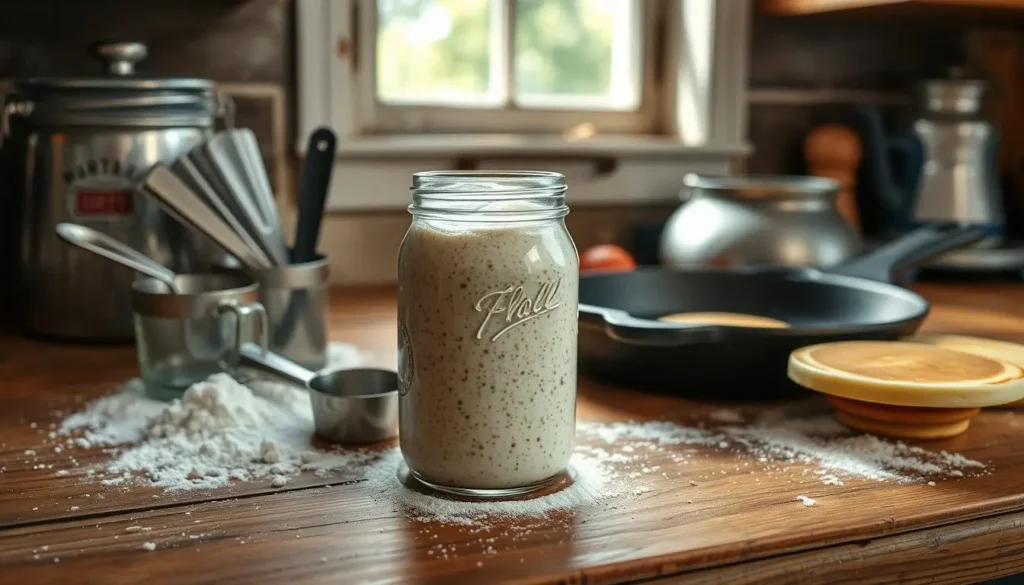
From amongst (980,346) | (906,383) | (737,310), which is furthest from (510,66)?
(906,383)

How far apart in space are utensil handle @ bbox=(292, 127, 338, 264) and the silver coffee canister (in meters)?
0.13

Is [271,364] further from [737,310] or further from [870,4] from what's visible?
[870,4]

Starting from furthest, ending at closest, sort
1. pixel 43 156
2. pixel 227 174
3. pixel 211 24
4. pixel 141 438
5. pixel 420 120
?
1. pixel 420 120
2. pixel 211 24
3. pixel 43 156
4. pixel 227 174
5. pixel 141 438

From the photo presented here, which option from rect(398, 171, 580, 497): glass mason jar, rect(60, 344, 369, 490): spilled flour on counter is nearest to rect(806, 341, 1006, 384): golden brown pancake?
rect(398, 171, 580, 497): glass mason jar

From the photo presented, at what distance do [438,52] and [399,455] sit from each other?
0.88m

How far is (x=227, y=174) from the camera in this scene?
0.85m

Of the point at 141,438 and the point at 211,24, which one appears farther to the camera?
the point at 211,24

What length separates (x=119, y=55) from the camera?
97cm

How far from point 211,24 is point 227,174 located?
43 centimetres

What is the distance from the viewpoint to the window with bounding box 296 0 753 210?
1320 mm

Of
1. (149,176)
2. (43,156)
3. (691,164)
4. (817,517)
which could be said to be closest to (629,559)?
Answer: (817,517)

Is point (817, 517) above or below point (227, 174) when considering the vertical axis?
below

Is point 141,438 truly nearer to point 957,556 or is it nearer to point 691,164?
point 957,556

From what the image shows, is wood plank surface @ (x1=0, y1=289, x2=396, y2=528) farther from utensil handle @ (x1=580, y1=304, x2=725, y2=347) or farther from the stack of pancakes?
the stack of pancakes
